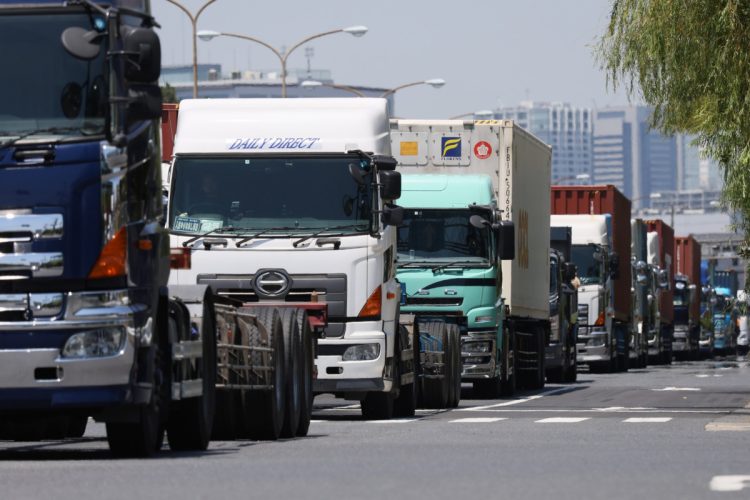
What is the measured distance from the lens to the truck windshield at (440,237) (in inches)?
1065

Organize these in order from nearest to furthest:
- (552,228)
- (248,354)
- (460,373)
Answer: (248,354) < (460,373) < (552,228)

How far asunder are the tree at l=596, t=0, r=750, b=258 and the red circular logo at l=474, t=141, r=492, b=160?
1947 millimetres

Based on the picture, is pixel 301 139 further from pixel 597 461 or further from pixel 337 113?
pixel 597 461

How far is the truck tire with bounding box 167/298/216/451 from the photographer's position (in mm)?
15633

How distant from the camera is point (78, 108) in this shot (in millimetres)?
13828

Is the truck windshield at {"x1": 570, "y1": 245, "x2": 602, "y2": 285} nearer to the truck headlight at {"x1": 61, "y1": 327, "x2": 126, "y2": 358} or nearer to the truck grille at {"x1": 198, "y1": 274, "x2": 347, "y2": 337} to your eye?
the truck grille at {"x1": 198, "y1": 274, "x2": 347, "y2": 337}

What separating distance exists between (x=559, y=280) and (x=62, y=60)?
2607 cm

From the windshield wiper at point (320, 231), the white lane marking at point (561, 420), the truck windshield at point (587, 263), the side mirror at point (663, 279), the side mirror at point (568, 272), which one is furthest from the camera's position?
the side mirror at point (663, 279)

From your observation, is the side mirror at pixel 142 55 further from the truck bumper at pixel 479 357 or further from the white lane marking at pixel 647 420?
the truck bumper at pixel 479 357

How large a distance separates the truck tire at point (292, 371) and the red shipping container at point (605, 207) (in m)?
28.8

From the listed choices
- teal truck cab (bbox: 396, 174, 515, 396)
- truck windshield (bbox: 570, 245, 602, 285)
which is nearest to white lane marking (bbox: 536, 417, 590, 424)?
teal truck cab (bbox: 396, 174, 515, 396)

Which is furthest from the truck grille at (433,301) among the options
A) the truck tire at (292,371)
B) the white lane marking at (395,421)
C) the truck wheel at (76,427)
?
the truck wheel at (76,427)

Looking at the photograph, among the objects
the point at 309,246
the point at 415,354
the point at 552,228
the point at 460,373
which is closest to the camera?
the point at 309,246

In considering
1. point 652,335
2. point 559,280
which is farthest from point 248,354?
point 652,335
